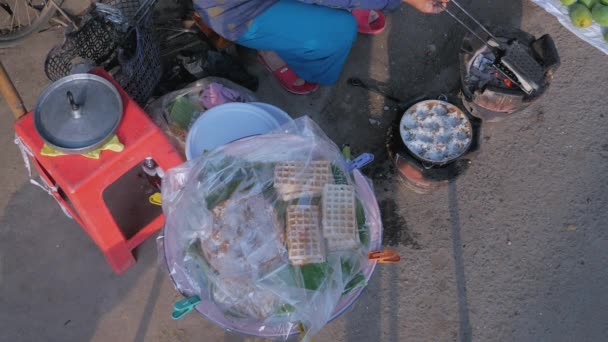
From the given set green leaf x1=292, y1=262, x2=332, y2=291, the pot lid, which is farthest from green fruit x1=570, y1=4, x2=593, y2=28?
the pot lid

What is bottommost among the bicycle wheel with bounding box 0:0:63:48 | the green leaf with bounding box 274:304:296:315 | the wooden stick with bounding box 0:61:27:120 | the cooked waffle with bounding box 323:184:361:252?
the green leaf with bounding box 274:304:296:315

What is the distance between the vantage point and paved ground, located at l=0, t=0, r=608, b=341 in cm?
285

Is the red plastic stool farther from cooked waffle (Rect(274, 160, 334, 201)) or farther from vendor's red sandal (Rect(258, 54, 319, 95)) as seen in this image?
vendor's red sandal (Rect(258, 54, 319, 95))

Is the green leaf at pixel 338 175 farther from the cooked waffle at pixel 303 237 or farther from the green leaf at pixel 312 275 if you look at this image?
the green leaf at pixel 312 275

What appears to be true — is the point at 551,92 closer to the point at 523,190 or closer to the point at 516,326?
the point at 523,190

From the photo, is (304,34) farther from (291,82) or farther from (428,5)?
(428,5)

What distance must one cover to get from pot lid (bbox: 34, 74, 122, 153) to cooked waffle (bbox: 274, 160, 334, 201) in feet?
2.60

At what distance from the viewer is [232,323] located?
6.87 feet

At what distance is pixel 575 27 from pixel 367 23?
1.55m

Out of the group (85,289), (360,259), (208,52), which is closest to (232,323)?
(360,259)

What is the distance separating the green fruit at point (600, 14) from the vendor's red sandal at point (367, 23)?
4.78 feet

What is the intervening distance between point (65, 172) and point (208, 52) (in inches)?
48.4

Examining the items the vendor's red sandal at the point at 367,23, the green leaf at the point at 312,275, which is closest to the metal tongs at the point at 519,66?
the vendor's red sandal at the point at 367,23

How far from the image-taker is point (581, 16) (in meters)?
3.48
